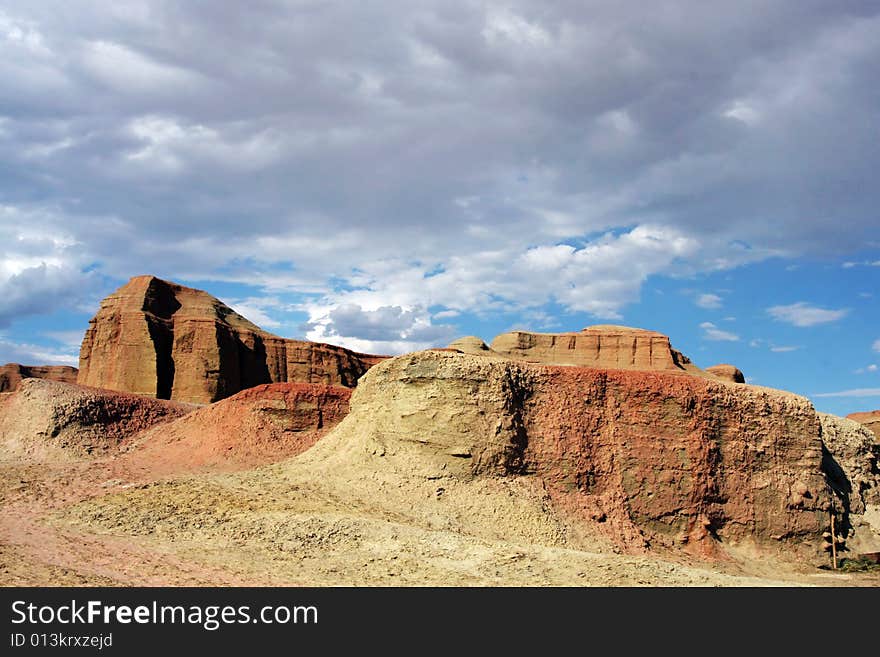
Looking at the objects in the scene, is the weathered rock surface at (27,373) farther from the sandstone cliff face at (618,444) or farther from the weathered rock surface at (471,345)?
the sandstone cliff face at (618,444)

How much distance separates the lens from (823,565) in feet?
58.8

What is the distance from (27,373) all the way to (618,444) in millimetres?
78591

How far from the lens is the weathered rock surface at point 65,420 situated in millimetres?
26531

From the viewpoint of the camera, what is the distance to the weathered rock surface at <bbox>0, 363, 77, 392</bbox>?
73.6 metres

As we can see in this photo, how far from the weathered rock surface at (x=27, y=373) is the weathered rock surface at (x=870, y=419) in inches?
2887

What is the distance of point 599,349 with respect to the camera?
7138cm

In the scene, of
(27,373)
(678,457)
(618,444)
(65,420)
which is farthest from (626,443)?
(27,373)

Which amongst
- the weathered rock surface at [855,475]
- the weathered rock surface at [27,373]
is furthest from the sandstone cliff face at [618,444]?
the weathered rock surface at [27,373]

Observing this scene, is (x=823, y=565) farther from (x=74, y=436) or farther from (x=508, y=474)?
(x=74, y=436)

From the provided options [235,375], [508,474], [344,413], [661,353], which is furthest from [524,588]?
[661,353]

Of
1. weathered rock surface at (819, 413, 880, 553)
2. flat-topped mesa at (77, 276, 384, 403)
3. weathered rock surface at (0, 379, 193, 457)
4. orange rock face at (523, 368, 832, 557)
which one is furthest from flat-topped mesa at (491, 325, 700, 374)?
orange rock face at (523, 368, 832, 557)

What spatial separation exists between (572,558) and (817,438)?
9.80m

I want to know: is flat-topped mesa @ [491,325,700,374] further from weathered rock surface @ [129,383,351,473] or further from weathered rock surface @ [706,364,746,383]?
weathered rock surface @ [129,383,351,473]

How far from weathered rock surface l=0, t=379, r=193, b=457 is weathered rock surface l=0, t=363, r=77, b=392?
46002 mm
